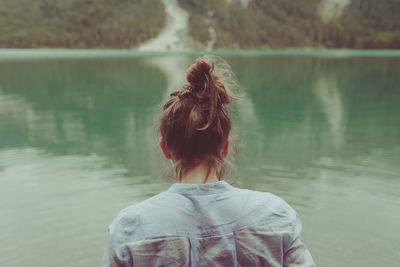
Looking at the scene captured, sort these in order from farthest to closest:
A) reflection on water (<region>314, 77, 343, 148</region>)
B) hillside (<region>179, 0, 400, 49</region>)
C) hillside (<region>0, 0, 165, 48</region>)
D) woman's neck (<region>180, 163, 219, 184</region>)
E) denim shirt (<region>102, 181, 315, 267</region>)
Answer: hillside (<region>179, 0, 400, 49</region>)
hillside (<region>0, 0, 165, 48</region>)
reflection on water (<region>314, 77, 343, 148</region>)
woman's neck (<region>180, 163, 219, 184</region>)
denim shirt (<region>102, 181, 315, 267</region>)

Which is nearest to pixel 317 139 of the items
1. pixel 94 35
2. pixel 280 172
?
pixel 280 172

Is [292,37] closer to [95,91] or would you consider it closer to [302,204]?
[95,91]

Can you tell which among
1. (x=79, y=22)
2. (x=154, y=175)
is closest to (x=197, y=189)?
(x=154, y=175)

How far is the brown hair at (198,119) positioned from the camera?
1263mm

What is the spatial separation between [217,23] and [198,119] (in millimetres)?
179193

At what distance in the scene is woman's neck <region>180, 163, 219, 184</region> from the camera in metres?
1.31

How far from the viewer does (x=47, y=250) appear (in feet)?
12.6

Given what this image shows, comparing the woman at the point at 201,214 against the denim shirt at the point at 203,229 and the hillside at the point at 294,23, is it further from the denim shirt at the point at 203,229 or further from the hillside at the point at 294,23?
the hillside at the point at 294,23

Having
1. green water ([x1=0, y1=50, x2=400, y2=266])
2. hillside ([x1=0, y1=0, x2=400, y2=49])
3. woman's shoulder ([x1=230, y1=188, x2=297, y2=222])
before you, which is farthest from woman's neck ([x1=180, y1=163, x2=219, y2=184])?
hillside ([x1=0, y1=0, x2=400, y2=49])

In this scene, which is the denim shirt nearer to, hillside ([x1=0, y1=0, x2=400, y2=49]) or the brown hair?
the brown hair

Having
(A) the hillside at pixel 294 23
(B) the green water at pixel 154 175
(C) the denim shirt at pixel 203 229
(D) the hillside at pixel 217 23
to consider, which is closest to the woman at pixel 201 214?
(C) the denim shirt at pixel 203 229

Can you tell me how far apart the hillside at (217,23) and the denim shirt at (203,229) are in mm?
147311

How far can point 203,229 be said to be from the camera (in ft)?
4.01

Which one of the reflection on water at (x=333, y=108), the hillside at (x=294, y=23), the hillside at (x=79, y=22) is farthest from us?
the hillside at (x=294, y=23)
